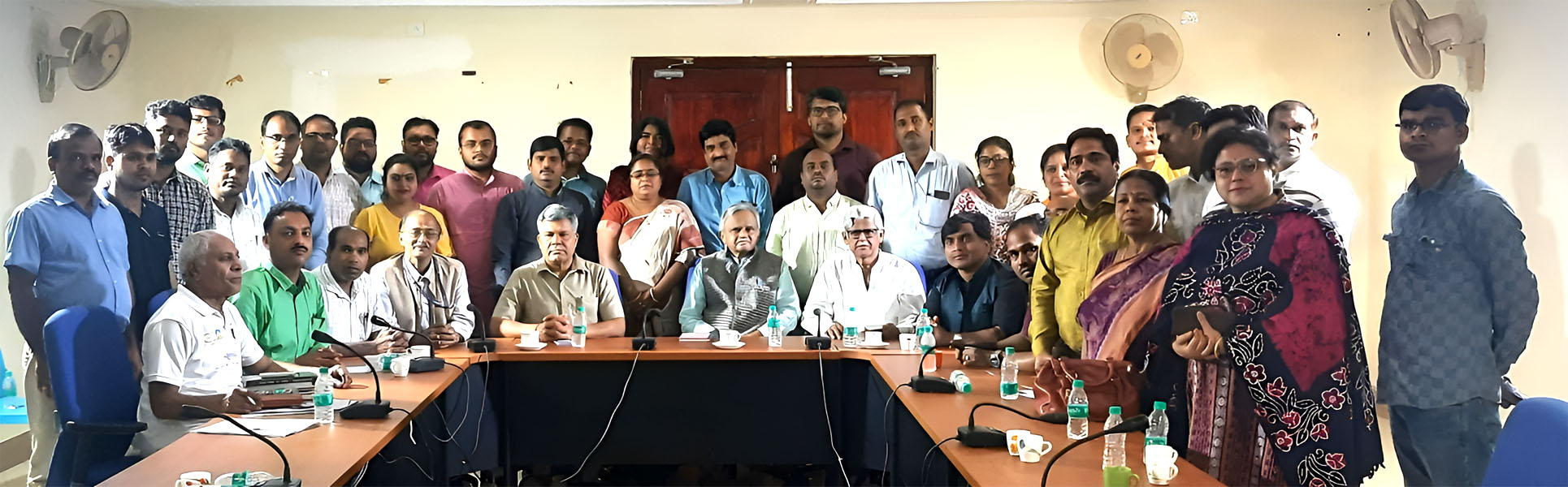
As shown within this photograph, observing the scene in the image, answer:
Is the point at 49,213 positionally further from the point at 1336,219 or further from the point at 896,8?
the point at 1336,219

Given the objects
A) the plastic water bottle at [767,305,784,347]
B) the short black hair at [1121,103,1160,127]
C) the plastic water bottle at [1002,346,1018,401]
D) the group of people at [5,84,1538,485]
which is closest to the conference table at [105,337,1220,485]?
the plastic water bottle at [767,305,784,347]

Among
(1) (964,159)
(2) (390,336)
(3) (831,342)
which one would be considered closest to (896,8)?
(1) (964,159)

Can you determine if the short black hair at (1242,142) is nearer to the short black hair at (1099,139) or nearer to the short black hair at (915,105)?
the short black hair at (1099,139)

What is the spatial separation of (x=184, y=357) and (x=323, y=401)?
0.77 m

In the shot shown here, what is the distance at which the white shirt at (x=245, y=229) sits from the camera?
14.8 ft

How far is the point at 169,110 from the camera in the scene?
4.80m

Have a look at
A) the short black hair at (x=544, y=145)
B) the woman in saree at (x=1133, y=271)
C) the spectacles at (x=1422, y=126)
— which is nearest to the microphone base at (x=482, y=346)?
the short black hair at (x=544, y=145)

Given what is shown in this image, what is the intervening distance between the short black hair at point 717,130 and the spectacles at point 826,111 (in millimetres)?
436

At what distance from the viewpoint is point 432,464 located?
3.94 meters

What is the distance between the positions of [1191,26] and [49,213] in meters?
4.79

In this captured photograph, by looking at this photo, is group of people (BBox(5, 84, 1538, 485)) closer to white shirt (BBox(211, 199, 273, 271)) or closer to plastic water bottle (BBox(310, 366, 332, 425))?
white shirt (BBox(211, 199, 273, 271))

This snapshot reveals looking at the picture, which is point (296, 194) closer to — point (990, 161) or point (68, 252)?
point (68, 252)


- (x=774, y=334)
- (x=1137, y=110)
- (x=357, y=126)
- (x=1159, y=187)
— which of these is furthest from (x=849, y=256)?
(x=357, y=126)

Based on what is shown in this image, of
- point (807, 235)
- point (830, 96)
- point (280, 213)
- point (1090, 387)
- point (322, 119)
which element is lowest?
point (1090, 387)
